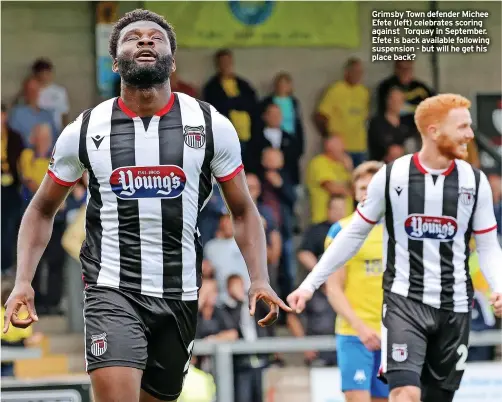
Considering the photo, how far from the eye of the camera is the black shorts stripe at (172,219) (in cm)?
577

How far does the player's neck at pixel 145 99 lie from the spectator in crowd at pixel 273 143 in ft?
26.7

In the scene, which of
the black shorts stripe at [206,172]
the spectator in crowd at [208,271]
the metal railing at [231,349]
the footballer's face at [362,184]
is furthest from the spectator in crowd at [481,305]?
the black shorts stripe at [206,172]

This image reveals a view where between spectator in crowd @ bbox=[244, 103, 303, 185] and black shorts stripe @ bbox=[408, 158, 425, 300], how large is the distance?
21.4 ft

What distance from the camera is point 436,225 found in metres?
7.52

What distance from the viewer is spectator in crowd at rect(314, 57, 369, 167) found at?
1502 centimetres

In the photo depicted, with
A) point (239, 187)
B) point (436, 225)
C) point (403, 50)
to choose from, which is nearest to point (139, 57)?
point (239, 187)

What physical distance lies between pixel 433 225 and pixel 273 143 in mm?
6829

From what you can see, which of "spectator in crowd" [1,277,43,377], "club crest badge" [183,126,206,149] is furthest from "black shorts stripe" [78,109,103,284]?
"spectator in crowd" [1,277,43,377]

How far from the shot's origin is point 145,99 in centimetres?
584

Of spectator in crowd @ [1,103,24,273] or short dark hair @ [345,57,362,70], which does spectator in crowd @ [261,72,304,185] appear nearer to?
short dark hair @ [345,57,362,70]

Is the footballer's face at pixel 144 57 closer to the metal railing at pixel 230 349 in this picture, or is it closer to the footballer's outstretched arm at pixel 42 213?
the footballer's outstretched arm at pixel 42 213

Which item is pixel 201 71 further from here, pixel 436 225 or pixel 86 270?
pixel 86 270

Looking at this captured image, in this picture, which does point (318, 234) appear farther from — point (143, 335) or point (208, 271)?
point (143, 335)

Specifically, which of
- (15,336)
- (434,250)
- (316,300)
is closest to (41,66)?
(15,336)
